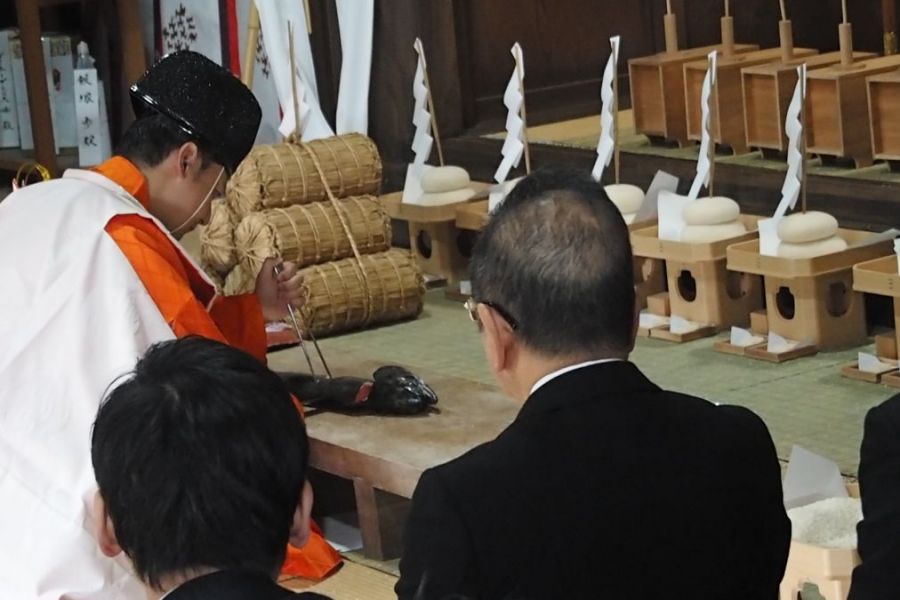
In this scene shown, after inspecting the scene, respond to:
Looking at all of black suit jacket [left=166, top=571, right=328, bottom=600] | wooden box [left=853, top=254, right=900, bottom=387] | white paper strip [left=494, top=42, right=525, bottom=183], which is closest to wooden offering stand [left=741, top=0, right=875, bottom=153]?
white paper strip [left=494, top=42, right=525, bottom=183]

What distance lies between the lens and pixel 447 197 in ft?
20.0

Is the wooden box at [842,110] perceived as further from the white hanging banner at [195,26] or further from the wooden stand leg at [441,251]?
the white hanging banner at [195,26]

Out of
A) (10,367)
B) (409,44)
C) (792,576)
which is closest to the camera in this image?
(792,576)

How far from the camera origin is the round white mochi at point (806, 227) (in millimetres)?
4891

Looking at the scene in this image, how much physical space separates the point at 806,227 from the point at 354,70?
2.20 meters

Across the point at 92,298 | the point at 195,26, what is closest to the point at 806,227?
the point at 92,298

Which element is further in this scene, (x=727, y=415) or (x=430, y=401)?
(x=430, y=401)

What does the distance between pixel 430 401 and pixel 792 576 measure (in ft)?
3.96

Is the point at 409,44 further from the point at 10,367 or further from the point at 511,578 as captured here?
the point at 511,578

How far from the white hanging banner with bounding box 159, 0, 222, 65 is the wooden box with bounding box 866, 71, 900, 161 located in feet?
9.02

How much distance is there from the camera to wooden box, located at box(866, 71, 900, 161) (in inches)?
208

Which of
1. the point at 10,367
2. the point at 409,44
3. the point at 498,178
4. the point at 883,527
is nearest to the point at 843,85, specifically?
the point at 498,178

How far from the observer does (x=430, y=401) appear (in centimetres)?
400

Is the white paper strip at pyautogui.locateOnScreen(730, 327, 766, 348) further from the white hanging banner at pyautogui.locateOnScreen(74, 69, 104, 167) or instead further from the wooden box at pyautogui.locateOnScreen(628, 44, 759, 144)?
the white hanging banner at pyautogui.locateOnScreen(74, 69, 104, 167)
